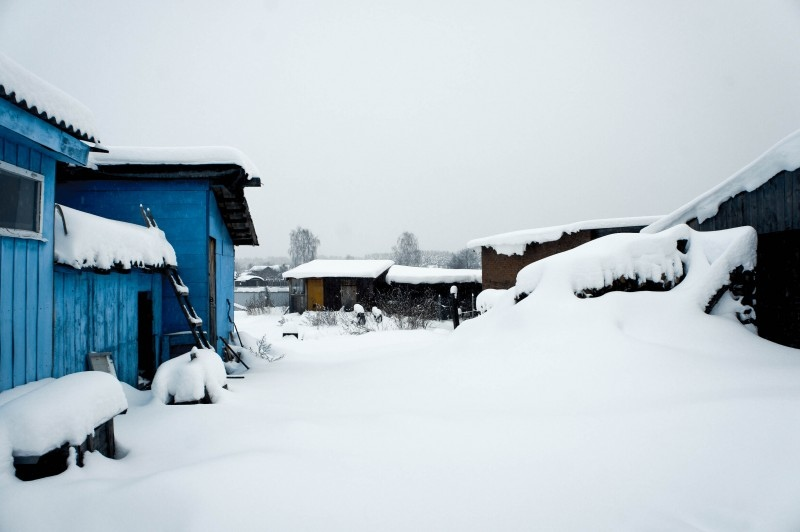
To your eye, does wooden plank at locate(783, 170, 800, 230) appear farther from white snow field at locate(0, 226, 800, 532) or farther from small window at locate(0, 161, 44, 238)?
small window at locate(0, 161, 44, 238)

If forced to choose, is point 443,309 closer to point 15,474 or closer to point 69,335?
point 69,335

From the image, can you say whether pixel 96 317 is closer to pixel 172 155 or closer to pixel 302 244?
pixel 172 155

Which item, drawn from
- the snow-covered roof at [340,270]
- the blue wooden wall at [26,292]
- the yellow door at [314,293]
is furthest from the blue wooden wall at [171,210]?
the yellow door at [314,293]

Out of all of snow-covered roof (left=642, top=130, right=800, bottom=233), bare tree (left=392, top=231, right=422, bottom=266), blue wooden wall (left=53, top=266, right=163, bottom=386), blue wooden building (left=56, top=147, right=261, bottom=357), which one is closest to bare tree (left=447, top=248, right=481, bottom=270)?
bare tree (left=392, top=231, right=422, bottom=266)

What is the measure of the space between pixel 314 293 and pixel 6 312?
80.1 feet

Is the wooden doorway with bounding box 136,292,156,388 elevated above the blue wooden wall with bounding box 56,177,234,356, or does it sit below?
below

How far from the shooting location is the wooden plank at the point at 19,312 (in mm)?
3678

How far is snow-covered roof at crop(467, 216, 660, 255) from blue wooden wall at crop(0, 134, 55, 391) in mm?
15492

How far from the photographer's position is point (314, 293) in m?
27.8

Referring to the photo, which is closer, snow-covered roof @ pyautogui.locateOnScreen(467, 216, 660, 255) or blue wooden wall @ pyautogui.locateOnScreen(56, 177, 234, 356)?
blue wooden wall @ pyautogui.locateOnScreen(56, 177, 234, 356)

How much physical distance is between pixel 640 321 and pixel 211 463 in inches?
209

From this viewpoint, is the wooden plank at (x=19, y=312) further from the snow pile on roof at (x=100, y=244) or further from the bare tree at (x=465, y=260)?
the bare tree at (x=465, y=260)

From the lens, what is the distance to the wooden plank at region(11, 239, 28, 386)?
3.68 m

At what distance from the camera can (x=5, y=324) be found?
140 inches
